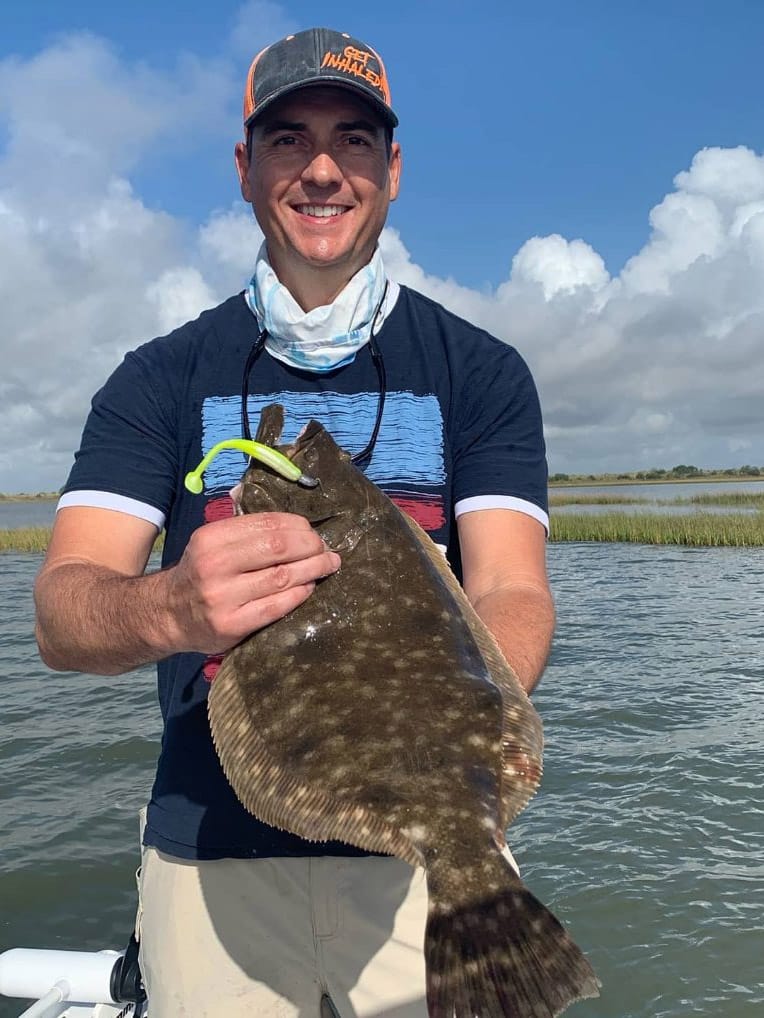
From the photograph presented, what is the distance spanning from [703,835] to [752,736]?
3.07 metres

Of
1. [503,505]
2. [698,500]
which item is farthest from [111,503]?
[698,500]

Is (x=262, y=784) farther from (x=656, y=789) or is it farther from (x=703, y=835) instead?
(x=656, y=789)

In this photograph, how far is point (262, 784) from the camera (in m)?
2.15

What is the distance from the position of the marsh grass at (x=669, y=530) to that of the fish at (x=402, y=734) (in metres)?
31.1

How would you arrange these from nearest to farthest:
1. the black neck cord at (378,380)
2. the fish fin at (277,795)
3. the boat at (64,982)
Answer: the fish fin at (277,795) → the black neck cord at (378,380) → the boat at (64,982)

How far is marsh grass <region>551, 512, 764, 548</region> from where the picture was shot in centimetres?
3091

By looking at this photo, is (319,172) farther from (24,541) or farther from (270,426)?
(24,541)

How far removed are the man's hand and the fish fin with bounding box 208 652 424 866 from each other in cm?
21

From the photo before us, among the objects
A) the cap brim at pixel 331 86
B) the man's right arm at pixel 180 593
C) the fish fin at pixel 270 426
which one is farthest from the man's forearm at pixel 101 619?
the cap brim at pixel 331 86

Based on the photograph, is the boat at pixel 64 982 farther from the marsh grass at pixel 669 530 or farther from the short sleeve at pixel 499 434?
the marsh grass at pixel 669 530

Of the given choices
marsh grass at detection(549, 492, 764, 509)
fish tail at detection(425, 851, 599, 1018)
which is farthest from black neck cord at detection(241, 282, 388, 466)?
marsh grass at detection(549, 492, 764, 509)

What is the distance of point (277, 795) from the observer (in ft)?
6.97

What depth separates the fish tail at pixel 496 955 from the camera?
1.77 meters

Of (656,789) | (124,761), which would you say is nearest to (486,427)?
(656,789)
